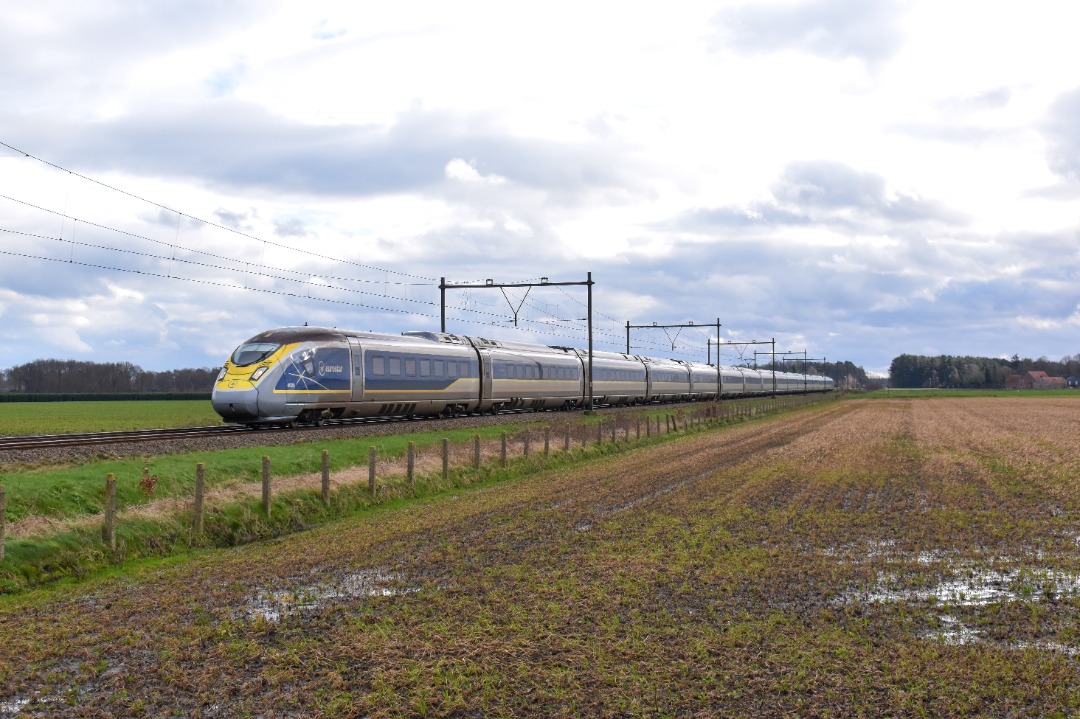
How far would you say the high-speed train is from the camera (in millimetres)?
34250

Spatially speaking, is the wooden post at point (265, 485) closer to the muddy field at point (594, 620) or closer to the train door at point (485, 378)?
the muddy field at point (594, 620)

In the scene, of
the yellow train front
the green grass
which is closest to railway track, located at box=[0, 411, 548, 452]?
the yellow train front

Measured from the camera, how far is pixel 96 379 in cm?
14775

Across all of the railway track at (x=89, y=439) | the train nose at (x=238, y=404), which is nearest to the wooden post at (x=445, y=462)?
the railway track at (x=89, y=439)

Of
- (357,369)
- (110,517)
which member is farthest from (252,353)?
(110,517)

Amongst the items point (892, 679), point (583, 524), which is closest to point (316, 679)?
point (892, 679)

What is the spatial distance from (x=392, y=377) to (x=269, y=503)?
20521mm

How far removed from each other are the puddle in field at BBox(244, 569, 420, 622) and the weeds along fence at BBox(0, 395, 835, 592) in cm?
445

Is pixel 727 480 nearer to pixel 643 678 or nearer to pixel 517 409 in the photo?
pixel 643 678

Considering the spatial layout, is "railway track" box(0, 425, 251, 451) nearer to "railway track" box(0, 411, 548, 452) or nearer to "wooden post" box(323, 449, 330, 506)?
"railway track" box(0, 411, 548, 452)

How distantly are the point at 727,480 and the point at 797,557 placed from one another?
37.5 ft

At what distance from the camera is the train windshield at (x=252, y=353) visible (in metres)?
34.4

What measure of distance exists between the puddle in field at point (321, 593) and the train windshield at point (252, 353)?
21.8m

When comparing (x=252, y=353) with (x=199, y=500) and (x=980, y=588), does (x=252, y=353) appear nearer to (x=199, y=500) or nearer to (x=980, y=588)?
(x=199, y=500)
